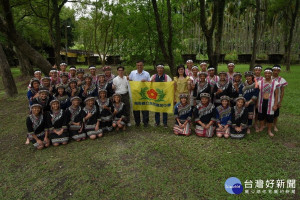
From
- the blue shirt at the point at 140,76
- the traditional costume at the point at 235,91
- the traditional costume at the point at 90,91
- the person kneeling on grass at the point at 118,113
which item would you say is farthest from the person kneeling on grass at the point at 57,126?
the traditional costume at the point at 235,91

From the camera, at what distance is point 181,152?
4426 millimetres

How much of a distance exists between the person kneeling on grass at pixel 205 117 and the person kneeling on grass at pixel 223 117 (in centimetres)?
13

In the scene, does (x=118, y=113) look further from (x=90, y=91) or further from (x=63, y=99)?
(x=63, y=99)

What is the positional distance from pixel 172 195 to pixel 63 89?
12.9 ft

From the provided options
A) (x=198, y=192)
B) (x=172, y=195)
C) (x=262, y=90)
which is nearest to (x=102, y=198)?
(x=172, y=195)

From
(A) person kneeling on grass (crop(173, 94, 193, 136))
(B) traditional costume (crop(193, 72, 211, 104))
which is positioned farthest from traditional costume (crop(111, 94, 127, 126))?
(B) traditional costume (crop(193, 72, 211, 104))

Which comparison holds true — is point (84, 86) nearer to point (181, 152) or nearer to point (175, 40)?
point (181, 152)

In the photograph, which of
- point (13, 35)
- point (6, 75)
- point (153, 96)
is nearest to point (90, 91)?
point (153, 96)

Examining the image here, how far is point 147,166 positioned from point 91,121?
83.1 inches

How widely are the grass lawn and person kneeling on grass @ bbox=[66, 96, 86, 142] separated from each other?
0.23m

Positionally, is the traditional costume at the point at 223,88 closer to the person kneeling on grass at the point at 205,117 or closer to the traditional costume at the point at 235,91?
the traditional costume at the point at 235,91

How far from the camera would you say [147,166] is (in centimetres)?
399

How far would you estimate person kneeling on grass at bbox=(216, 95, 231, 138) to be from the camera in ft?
16.3

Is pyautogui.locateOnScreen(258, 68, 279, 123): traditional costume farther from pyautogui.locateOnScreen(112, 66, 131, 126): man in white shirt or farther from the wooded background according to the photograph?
the wooded background
